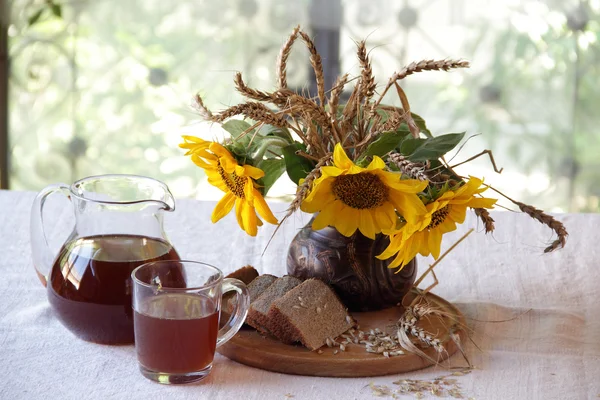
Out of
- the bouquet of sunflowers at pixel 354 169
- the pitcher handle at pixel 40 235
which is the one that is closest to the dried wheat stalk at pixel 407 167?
the bouquet of sunflowers at pixel 354 169

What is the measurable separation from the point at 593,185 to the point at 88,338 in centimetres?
207

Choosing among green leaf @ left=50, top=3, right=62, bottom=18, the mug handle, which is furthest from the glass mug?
green leaf @ left=50, top=3, right=62, bottom=18

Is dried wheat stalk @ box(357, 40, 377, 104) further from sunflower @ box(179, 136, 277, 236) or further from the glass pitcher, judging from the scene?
the glass pitcher

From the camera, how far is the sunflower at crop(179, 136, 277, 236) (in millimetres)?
853

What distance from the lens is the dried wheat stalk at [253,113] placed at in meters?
0.82

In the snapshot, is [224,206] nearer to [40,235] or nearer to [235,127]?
[235,127]

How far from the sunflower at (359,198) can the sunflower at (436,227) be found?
0.06ft

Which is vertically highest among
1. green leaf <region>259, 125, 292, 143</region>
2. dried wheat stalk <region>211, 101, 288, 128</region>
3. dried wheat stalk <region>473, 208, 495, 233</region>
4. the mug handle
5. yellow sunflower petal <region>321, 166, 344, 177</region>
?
dried wheat stalk <region>211, 101, 288, 128</region>

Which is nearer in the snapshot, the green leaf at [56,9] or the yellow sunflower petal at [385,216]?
the yellow sunflower petal at [385,216]

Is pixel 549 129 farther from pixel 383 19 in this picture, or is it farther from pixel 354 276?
pixel 354 276

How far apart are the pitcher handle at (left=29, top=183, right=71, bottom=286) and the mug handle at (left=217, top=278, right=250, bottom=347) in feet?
0.80

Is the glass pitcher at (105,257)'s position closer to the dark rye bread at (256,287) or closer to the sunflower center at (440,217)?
the dark rye bread at (256,287)

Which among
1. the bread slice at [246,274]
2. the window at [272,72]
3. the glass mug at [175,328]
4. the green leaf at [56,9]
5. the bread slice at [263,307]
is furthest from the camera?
the green leaf at [56,9]

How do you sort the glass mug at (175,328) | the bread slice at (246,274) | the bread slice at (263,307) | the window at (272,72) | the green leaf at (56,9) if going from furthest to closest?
the green leaf at (56,9)
the window at (272,72)
the bread slice at (246,274)
the bread slice at (263,307)
the glass mug at (175,328)
